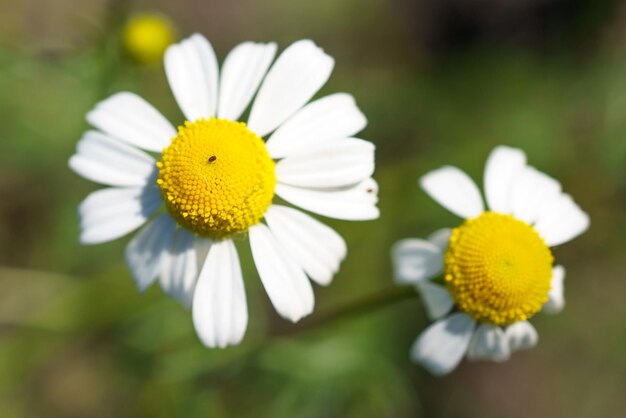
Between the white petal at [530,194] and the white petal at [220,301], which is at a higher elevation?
the white petal at [530,194]

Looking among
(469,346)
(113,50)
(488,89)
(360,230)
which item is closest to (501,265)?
(469,346)

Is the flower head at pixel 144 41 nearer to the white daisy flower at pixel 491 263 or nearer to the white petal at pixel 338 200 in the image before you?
the white petal at pixel 338 200

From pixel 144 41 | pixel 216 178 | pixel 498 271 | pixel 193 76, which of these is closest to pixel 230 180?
pixel 216 178

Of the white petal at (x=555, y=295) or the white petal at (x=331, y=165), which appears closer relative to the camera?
the white petal at (x=331, y=165)

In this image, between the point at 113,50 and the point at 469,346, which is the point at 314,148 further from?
the point at 113,50

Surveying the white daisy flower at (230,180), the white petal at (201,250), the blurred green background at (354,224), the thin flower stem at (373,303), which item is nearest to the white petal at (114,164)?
the white daisy flower at (230,180)

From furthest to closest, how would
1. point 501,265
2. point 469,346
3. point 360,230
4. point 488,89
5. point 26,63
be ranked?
point 488,89
point 360,230
point 26,63
point 469,346
point 501,265
